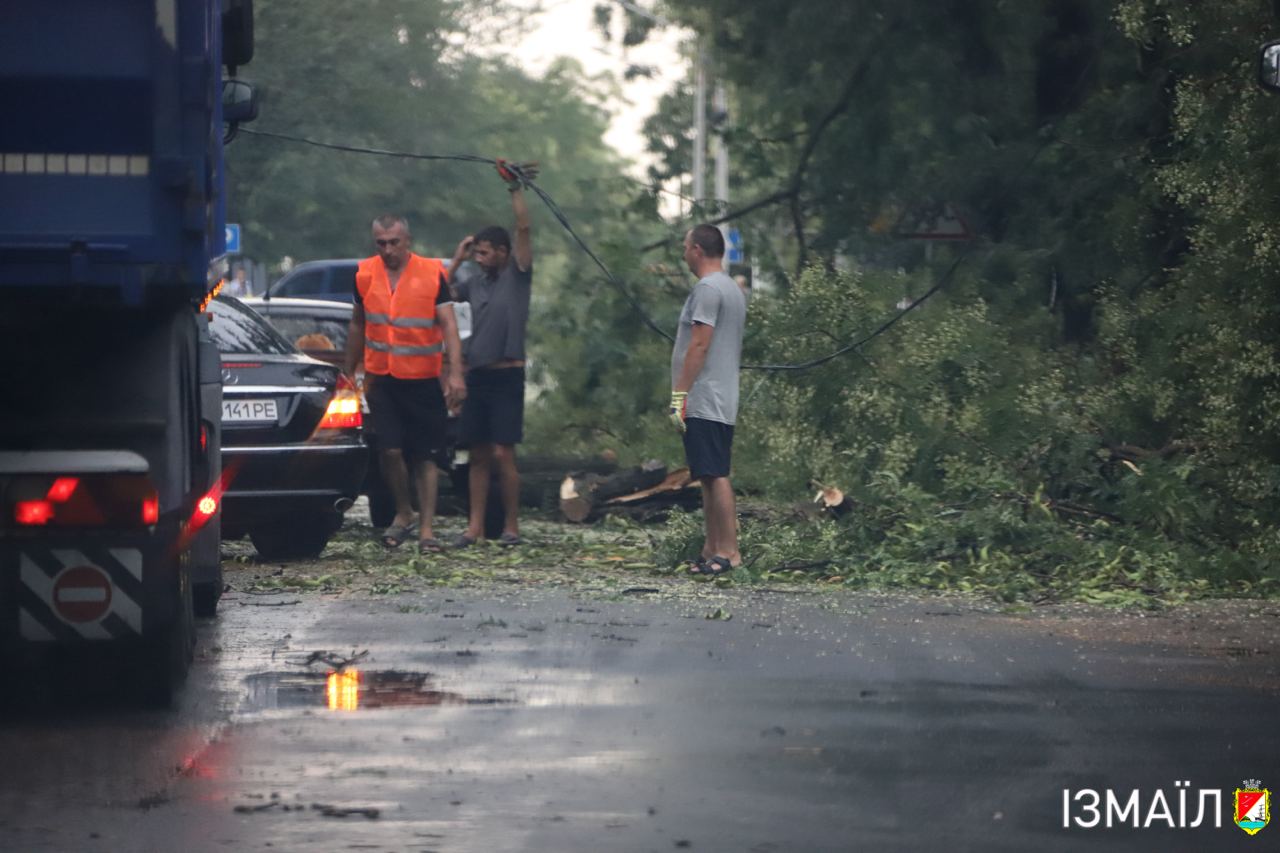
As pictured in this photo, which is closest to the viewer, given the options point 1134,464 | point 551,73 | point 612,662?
point 612,662

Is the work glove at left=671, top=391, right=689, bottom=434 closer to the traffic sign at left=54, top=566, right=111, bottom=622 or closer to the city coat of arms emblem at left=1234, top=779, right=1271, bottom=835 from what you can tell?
the traffic sign at left=54, top=566, right=111, bottom=622

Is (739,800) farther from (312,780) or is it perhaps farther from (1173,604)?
(1173,604)

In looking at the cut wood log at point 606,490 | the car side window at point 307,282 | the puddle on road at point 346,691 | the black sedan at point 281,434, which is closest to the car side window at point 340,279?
the car side window at point 307,282

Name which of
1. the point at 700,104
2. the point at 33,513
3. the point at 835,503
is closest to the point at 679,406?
the point at 835,503

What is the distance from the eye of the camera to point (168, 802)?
621 cm

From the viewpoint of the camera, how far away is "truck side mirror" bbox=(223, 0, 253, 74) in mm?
9477

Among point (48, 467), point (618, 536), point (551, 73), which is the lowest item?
point (618, 536)

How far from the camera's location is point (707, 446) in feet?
39.7

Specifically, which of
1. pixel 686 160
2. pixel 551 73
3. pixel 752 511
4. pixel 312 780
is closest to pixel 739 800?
pixel 312 780

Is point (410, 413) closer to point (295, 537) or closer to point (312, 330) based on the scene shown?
point (295, 537)

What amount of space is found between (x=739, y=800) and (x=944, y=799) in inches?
22.4

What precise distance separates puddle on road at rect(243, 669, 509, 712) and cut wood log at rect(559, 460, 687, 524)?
23.2 ft

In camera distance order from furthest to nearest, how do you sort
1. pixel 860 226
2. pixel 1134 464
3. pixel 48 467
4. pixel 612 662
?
pixel 860 226 < pixel 1134 464 < pixel 612 662 < pixel 48 467

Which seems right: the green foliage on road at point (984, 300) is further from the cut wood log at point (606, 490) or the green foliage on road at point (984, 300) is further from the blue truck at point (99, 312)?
the blue truck at point (99, 312)
